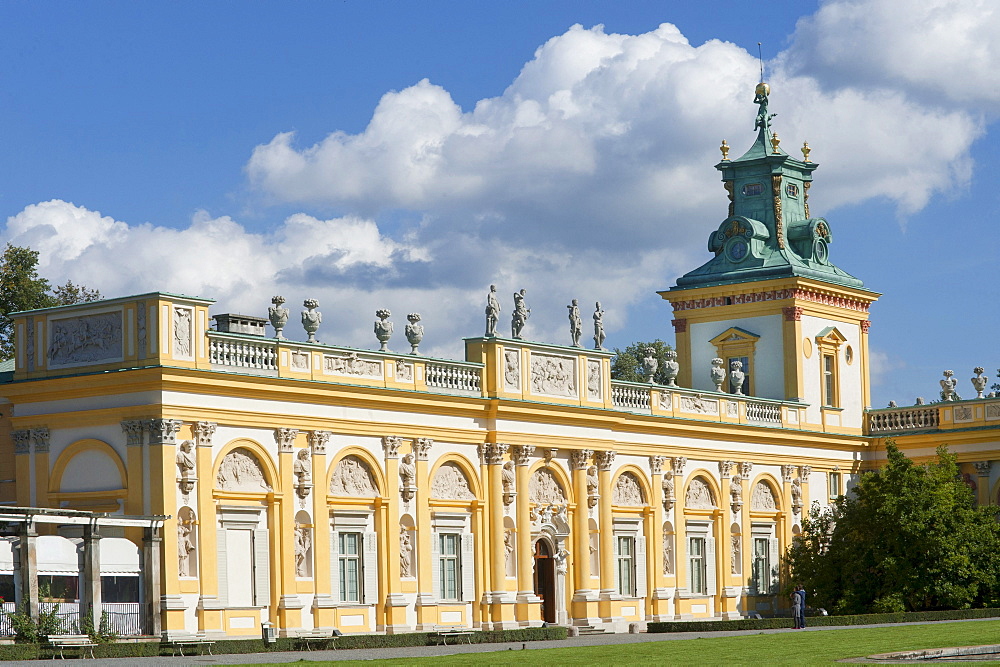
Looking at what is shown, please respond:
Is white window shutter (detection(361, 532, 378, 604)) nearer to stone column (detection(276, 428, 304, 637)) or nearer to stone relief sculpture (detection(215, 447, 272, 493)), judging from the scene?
stone column (detection(276, 428, 304, 637))

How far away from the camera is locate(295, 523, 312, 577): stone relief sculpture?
128 feet

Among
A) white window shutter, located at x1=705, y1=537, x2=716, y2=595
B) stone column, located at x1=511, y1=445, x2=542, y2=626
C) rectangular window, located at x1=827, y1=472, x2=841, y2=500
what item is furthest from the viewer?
rectangular window, located at x1=827, y1=472, x2=841, y2=500

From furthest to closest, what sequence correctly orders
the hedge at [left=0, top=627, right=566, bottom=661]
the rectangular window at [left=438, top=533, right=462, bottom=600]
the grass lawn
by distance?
1. the rectangular window at [left=438, top=533, right=462, bottom=600]
2. the hedge at [left=0, top=627, right=566, bottom=661]
3. the grass lawn

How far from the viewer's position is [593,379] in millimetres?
48000

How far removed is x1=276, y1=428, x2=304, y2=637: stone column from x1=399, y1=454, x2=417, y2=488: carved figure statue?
3.65 meters

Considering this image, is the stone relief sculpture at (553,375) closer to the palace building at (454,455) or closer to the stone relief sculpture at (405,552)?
the palace building at (454,455)

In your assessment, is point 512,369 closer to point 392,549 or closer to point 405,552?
point 405,552

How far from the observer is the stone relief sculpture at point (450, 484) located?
43.0 m

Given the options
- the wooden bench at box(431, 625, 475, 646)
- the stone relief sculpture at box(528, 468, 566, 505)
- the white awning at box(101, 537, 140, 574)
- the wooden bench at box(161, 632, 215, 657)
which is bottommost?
the wooden bench at box(431, 625, 475, 646)

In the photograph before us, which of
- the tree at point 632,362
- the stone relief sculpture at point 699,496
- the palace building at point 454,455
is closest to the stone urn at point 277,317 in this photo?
the palace building at point 454,455

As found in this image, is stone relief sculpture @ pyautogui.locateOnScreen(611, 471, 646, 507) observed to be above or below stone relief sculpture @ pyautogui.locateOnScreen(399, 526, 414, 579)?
above

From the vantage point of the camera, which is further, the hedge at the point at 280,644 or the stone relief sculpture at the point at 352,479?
the stone relief sculpture at the point at 352,479

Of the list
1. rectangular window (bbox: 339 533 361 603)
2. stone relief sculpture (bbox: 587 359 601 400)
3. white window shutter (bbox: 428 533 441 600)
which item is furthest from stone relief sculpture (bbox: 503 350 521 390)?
rectangular window (bbox: 339 533 361 603)

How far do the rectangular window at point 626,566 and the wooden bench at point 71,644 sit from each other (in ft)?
64.9
